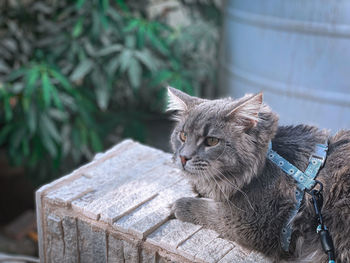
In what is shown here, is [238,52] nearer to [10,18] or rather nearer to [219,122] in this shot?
[10,18]

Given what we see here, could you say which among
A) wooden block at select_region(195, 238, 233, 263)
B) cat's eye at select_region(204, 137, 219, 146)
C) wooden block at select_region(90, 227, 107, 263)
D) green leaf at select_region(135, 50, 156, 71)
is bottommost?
wooden block at select_region(90, 227, 107, 263)

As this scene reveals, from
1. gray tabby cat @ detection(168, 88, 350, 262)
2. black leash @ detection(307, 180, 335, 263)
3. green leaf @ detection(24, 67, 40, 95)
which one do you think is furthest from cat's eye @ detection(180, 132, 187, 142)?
green leaf @ detection(24, 67, 40, 95)

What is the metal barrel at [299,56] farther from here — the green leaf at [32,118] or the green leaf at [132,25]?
the green leaf at [32,118]

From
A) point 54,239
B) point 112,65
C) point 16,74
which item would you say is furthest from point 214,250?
point 16,74

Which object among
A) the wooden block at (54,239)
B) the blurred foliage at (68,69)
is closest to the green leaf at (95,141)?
the blurred foliage at (68,69)

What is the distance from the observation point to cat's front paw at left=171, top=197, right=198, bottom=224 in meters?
1.83

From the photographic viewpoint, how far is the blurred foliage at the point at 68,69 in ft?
10.4

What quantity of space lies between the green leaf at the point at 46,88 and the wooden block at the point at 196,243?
1699mm

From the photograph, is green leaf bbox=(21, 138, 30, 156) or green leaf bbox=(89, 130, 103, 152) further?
green leaf bbox=(89, 130, 103, 152)

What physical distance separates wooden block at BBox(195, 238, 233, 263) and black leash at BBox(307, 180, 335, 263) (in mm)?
382

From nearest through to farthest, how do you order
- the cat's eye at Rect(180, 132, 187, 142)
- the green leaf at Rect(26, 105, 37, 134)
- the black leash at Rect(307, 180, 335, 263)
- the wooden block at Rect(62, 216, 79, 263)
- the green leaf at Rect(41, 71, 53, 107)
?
the black leash at Rect(307, 180, 335, 263) → the cat's eye at Rect(180, 132, 187, 142) → the wooden block at Rect(62, 216, 79, 263) → the green leaf at Rect(41, 71, 53, 107) → the green leaf at Rect(26, 105, 37, 134)

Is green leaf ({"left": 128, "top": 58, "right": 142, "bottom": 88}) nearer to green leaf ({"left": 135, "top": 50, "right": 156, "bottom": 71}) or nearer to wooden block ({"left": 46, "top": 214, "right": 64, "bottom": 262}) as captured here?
green leaf ({"left": 135, "top": 50, "right": 156, "bottom": 71})

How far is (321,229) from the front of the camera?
→ 150 cm

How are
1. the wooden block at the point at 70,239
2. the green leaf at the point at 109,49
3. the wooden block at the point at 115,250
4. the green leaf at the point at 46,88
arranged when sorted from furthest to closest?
the green leaf at the point at 109,49 → the green leaf at the point at 46,88 → the wooden block at the point at 70,239 → the wooden block at the point at 115,250
